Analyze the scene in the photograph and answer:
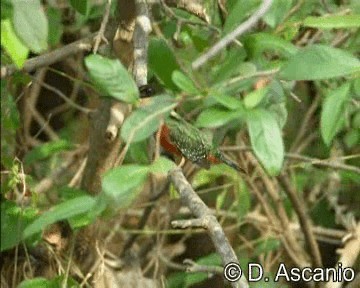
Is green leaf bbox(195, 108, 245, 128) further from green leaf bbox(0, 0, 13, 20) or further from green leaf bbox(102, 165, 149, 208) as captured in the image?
green leaf bbox(0, 0, 13, 20)

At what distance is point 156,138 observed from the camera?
0.92m

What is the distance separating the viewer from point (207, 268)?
1.15 meters

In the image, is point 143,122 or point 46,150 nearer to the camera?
point 143,122

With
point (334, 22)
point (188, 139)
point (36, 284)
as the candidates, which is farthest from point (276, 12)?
point (36, 284)

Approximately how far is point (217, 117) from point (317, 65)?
113 mm

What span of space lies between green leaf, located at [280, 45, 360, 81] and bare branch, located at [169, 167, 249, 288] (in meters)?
0.15

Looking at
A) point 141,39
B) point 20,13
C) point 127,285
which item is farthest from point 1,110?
point 20,13

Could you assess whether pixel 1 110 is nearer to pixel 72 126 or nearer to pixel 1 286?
pixel 1 286

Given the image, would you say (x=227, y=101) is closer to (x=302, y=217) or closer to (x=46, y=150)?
(x=46, y=150)

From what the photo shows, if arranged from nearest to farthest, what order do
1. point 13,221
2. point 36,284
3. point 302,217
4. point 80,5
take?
point 80,5 < point 36,284 < point 13,221 < point 302,217

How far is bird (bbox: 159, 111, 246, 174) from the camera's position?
0.93m

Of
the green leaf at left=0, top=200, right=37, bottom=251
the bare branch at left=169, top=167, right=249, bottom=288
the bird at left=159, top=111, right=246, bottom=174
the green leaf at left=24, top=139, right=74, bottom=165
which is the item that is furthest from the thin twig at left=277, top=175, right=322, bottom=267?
the bare branch at left=169, top=167, right=249, bottom=288

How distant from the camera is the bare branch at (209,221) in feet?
2.80

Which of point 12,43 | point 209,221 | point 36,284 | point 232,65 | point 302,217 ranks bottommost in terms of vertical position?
point 302,217
